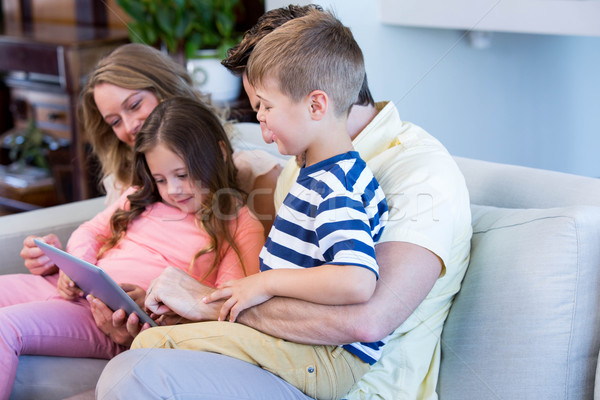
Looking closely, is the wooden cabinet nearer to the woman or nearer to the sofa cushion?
the woman

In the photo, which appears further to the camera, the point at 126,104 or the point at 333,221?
the point at 126,104

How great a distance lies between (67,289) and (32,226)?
36cm

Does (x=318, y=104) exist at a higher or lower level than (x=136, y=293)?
higher

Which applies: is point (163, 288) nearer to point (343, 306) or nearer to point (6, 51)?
point (343, 306)

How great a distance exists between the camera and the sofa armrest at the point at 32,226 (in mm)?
1652

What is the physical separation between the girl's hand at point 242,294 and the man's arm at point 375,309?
0.03m

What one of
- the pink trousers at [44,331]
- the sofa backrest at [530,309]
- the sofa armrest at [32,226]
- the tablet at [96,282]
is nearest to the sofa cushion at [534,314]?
the sofa backrest at [530,309]

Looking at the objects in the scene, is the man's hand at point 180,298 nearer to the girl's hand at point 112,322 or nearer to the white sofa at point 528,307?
the girl's hand at point 112,322

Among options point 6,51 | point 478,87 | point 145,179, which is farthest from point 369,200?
point 6,51

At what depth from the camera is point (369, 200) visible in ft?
3.37

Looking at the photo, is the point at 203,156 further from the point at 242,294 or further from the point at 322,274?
the point at 322,274

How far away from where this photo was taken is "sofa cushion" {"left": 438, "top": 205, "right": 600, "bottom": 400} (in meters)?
1.05

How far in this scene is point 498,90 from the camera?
2.27 meters

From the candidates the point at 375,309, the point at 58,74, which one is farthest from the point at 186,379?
the point at 58,74
